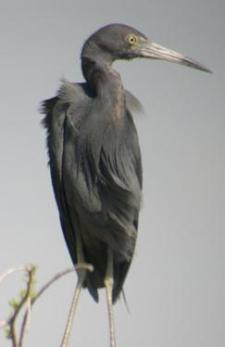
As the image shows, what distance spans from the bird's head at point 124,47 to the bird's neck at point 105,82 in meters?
0.06

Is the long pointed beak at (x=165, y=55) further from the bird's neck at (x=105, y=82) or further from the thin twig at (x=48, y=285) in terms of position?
the thin twig at (x=48, y=285)

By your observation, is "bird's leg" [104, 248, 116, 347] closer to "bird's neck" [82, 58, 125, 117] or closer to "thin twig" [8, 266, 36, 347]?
"bird's neck" [82, 58, 125, 117]

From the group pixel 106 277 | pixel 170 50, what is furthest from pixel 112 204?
pixel 170 50

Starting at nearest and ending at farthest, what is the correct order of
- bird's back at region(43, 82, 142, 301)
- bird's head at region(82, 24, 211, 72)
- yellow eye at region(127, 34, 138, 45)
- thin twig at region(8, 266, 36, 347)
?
thin twig at region(8, 266, 36, 347) < bird's back at region(43, 82, 142, 301) < bird's head at region(82, 24, 211, 72) < yellow eye at region(127, 34, 138, 45)

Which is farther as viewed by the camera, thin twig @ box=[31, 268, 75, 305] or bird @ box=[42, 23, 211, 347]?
bird @ box=[42, 23, 211, 347]

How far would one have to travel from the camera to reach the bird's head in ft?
18.8

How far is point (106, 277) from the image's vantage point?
575cm

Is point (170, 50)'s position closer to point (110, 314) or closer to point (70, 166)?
point (70, 166)

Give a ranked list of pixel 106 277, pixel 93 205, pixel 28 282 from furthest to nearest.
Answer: pixel 106 277, pixel 93 205, pixel 28 282

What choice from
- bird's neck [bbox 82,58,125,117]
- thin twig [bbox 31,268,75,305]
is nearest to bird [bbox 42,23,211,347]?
bird's neck [bbox 82,58,125,117]

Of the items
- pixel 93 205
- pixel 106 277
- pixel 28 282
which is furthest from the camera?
pixel 106 277

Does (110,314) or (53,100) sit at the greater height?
(53,100)

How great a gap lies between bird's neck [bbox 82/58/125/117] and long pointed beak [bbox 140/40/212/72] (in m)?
0.34

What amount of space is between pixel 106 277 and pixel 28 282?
144 inches
